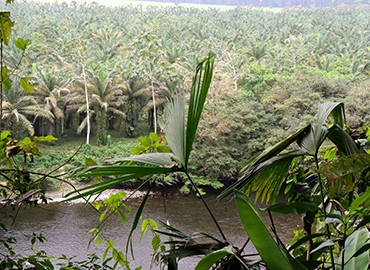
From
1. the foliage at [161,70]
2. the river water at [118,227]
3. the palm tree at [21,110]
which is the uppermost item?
the foliage at [161,70]

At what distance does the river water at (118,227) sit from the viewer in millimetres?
6457

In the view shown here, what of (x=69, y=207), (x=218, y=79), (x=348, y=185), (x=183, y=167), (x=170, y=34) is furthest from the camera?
(x=170, y=34)

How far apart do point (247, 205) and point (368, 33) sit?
2116cm

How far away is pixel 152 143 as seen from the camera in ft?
3.55

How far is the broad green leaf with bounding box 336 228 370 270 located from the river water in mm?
5530

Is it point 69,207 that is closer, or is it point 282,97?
point 69,207

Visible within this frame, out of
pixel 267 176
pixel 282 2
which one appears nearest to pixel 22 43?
pixel 267 176

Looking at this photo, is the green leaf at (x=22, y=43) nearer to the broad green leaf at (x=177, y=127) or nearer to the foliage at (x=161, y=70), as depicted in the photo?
the broad green leaf at (x=177, y=127)

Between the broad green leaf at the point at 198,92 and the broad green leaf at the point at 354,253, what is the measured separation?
0.27 meters

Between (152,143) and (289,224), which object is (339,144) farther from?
(289,224)

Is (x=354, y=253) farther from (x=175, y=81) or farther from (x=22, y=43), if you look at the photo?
(x=175, y=81)

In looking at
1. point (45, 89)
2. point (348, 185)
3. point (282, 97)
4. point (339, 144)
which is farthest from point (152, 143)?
point (45, 89)

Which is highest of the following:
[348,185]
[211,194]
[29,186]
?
[348,185]

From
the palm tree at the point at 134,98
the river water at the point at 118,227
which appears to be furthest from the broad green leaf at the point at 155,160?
the palm tree at the point at 134,98
